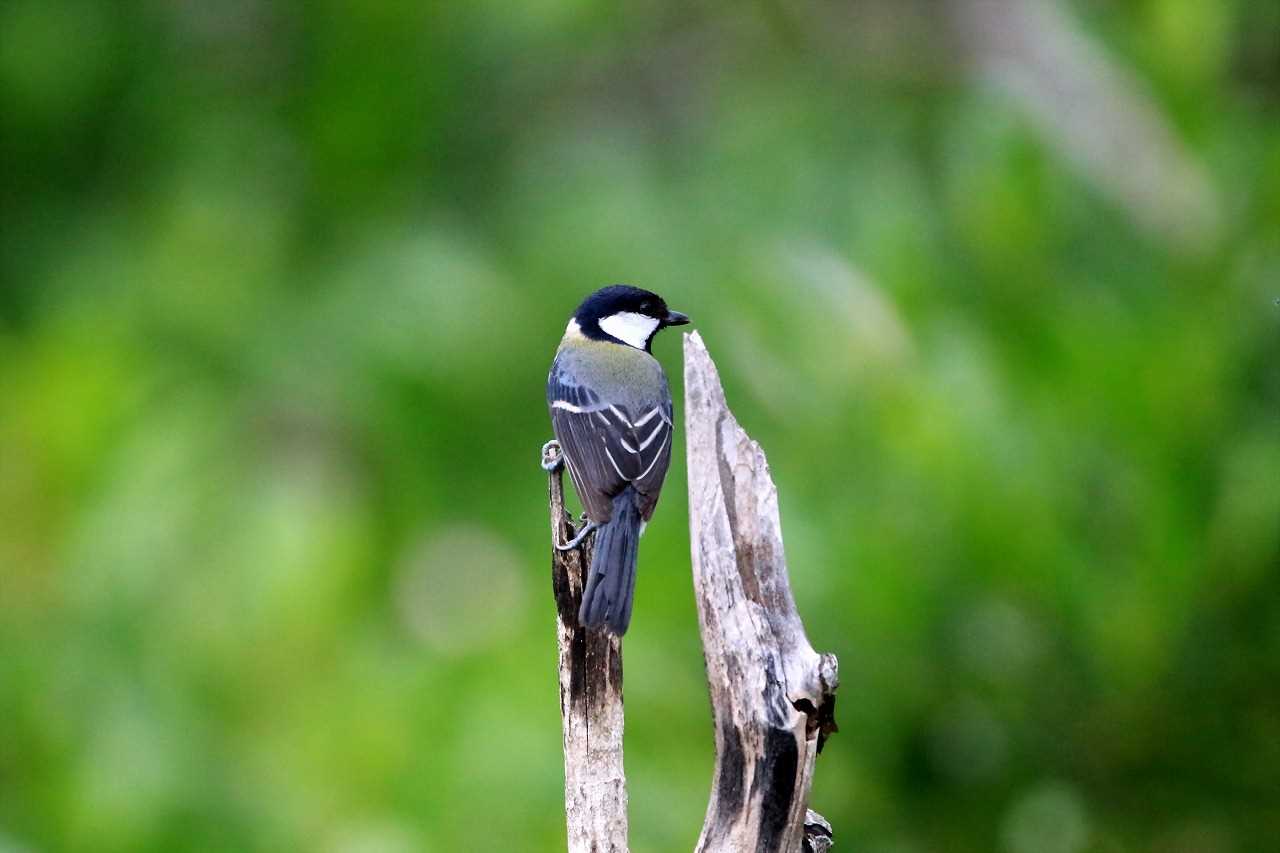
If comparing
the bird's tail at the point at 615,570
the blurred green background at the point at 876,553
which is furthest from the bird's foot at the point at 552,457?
the blurred green background at the point at 876,553

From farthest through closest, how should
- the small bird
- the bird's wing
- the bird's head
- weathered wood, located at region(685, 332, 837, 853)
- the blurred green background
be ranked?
the blurred green background
the bird's head
the bird's wing
the small bird
weathered wood, located at region(685, 332, 837, 853)

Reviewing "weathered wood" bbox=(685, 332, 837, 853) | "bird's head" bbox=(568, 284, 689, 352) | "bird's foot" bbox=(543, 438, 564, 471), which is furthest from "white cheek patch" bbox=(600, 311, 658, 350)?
"weathered wood" bbox=(685, 332, 837, 853)

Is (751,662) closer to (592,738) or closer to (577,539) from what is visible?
(592,738)

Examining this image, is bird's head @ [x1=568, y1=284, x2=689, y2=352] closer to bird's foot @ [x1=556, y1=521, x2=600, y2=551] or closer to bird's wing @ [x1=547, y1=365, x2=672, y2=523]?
bird's wing @ [x1=547, y1=365, x2=672, y2=523]

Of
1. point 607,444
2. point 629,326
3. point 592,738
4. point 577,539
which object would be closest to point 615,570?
point 577,539

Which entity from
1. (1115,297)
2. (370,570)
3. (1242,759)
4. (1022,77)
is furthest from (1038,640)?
(1022,77)

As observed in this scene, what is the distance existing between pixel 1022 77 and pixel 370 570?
131 inches

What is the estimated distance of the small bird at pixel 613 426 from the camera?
2.21 m

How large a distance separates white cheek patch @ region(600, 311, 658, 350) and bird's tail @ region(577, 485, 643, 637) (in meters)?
0.60

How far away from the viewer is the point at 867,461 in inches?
141

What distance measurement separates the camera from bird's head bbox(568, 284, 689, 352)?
2992 mm

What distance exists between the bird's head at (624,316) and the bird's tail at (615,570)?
0.59 meters

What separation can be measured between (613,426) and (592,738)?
775 mm

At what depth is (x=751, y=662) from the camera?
1.92 meters
